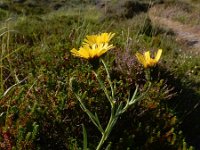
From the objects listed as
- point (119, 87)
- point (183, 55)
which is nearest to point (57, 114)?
point (119, 87)

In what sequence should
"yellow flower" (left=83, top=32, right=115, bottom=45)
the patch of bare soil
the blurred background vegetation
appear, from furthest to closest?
the patch of bare soil
the blurred background vegetation
"yellow flower" (left=83, top=32, right=115, bottom=45)

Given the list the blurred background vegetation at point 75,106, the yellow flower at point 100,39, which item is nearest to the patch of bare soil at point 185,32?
the blurred background vegetation at point 75,106

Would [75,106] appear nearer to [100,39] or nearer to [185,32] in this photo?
[100,39]

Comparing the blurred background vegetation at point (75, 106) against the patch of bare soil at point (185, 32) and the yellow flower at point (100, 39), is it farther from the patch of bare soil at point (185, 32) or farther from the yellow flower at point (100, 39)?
the patch of bare soil at point (185, 32)

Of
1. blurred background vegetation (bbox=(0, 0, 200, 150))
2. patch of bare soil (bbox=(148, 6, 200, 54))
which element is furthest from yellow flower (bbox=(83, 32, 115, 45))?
patch of bare soil (bbox=(148, 6, 200, 54))

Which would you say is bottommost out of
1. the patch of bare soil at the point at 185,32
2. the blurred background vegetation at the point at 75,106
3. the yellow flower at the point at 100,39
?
the patch of bare soil at the point at 185,32

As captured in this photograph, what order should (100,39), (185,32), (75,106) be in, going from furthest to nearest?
(185,32) → (75,106) → (100,39)

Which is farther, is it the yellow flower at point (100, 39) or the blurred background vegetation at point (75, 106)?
the blurred background vegetation at point (75, 106)

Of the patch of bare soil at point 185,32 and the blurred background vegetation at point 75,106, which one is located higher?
the blurred background vegetation at point 75,106

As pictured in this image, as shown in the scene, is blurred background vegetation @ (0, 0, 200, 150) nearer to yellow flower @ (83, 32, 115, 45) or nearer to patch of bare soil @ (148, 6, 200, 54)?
yellow flower @ (83, 32, 115, 45)

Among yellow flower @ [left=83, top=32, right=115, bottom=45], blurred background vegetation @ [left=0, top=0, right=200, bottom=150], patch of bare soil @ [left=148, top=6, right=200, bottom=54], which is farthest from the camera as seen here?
patch of bare soil @ [left=148, top=6, right=200, bottom=54]

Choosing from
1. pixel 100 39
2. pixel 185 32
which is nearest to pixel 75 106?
pixel 100 39

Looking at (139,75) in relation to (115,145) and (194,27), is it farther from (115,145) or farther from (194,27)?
(194,27)
